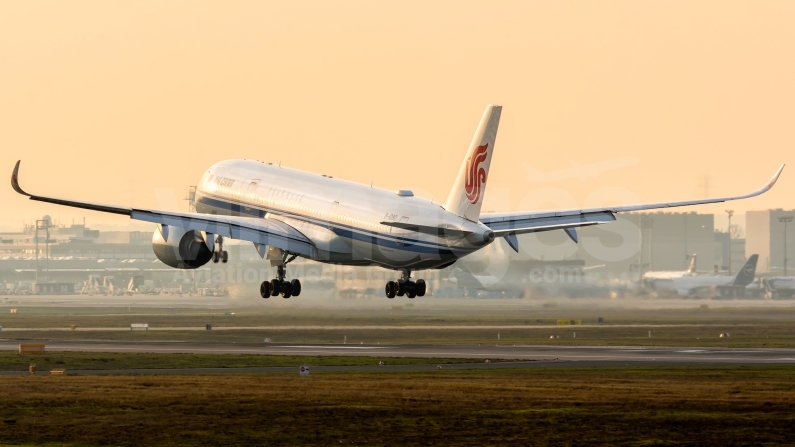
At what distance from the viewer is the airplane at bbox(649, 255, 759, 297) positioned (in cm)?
18638

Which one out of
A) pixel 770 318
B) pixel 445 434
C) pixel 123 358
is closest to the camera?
pixel 445 434

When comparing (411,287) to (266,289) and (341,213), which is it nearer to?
(341,213)

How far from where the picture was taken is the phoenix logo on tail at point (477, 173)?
213 feet

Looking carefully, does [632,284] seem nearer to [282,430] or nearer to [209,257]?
[209,257]

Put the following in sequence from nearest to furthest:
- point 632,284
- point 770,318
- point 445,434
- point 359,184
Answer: point 445,434
point 359,184
point 770,318
point 632,284

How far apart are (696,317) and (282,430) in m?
99.5

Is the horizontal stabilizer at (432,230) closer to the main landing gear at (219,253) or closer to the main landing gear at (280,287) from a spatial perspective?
the main landing gear at (280,287)

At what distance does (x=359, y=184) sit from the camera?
7375cm

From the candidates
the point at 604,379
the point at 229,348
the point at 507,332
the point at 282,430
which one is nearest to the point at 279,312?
the point at 507,332

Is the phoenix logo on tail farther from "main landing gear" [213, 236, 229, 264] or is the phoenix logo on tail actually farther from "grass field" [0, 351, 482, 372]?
→ "grass field" [0, 351, 482, 372]

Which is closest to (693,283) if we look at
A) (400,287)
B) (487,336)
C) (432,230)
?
(487,336)

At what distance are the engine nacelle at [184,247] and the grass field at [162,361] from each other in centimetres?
822

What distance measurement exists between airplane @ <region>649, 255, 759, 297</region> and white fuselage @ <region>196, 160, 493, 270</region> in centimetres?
11117

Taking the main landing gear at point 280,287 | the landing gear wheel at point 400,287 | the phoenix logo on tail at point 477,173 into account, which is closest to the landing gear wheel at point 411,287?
the landing gear wheel at point 400,287
